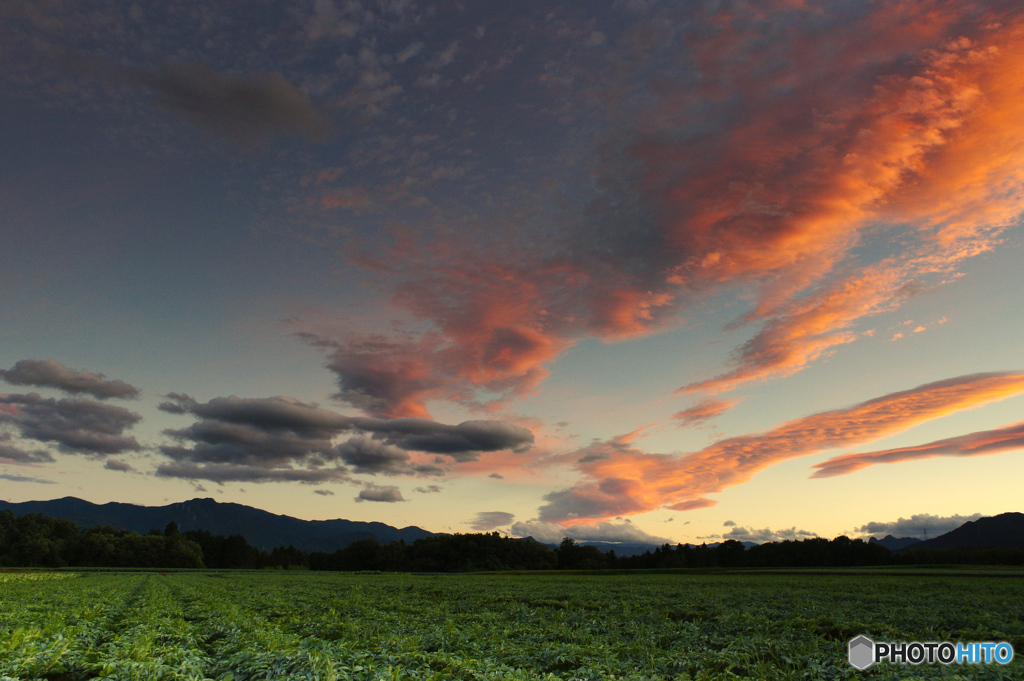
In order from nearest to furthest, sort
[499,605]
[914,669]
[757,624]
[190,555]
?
1. [914,669]
2. [757,624]
3. [499,605]
4. [190,555]

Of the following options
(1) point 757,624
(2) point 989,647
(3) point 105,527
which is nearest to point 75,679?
(1) point 757,624

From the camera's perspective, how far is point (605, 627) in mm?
24906

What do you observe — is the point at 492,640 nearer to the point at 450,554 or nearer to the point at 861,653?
the point at 861,653

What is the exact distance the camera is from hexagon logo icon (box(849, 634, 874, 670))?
53.9 feet

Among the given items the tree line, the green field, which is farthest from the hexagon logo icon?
the tree line

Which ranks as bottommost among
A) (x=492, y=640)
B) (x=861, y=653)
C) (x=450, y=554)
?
(x=450, y=554)

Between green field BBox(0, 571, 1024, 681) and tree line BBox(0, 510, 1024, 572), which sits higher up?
green field BBox(0, 571, 1024, 681)

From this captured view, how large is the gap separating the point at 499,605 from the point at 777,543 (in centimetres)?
20462

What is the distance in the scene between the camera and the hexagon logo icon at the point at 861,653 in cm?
1642

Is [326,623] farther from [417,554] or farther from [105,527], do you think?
[105,527]

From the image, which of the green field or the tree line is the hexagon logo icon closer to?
the green field

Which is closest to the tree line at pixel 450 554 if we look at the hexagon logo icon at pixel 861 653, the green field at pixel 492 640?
the green field at pixel 492 640

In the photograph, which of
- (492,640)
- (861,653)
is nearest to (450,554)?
(492,640)

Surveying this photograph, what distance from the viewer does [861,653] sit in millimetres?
18266
